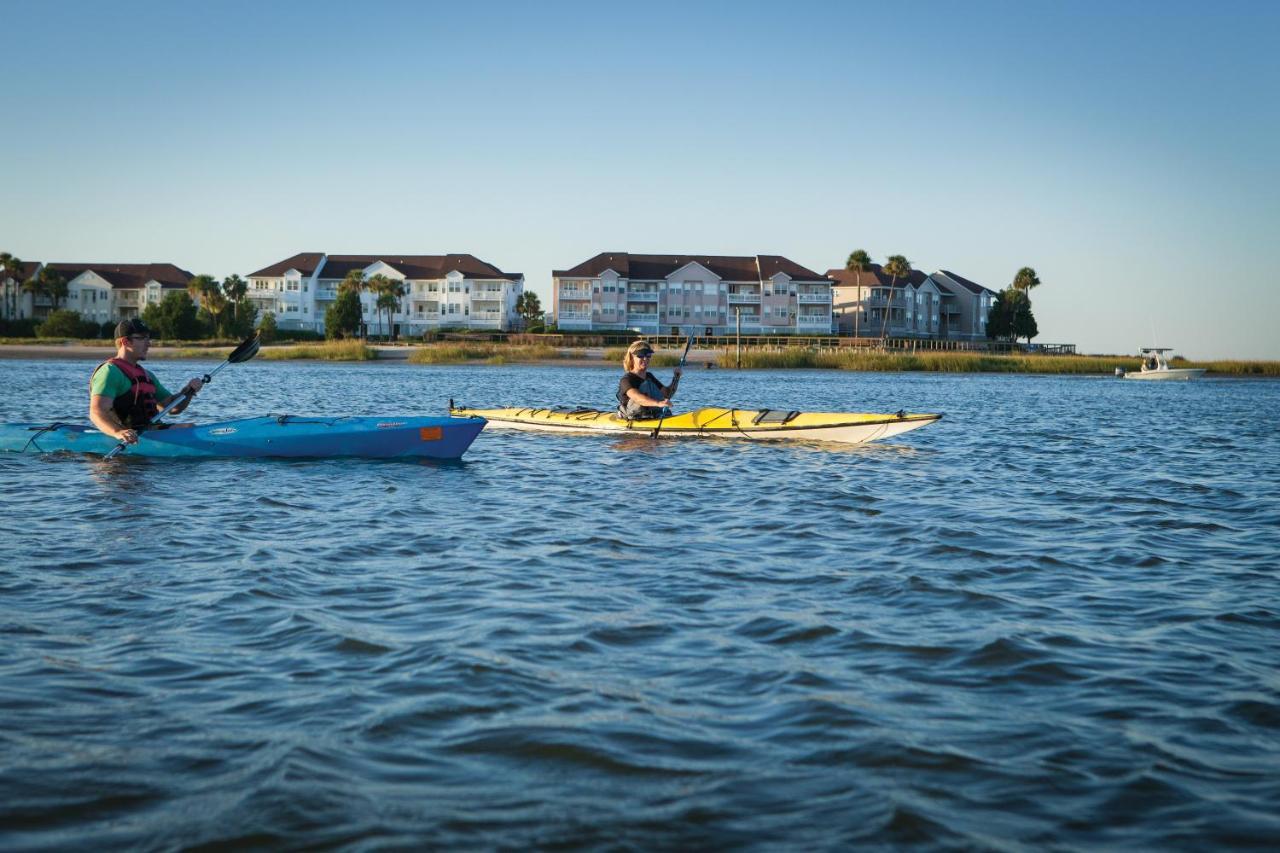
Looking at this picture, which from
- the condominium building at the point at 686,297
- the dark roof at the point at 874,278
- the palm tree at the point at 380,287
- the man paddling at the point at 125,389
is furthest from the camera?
the dark roof at the point at 874,278

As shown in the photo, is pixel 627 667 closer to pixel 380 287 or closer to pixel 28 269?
pixel 380 287

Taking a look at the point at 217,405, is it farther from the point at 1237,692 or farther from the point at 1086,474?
the point at 1237,692

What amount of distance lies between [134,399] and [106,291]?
101551mm

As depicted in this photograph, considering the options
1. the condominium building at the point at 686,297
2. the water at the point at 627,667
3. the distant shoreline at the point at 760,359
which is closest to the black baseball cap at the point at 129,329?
the water at the point at 627,667

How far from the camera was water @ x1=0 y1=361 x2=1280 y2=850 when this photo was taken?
155 inches

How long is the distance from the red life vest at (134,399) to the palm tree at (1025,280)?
104014 mm

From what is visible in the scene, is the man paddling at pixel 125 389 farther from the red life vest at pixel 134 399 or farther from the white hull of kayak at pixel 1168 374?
the white hull of kayak at pixel 1168 374

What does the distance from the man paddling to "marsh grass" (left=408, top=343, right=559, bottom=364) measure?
50008mm

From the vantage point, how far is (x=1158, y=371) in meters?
63.5

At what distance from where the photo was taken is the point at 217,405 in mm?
27000

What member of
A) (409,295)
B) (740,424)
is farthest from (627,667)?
(409,295)

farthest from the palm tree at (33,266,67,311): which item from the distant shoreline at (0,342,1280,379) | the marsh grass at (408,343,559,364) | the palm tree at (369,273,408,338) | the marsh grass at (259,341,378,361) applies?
the marsh grass at (408,343,559,364)

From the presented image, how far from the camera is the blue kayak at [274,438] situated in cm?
1362

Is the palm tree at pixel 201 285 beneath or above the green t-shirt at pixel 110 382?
above
